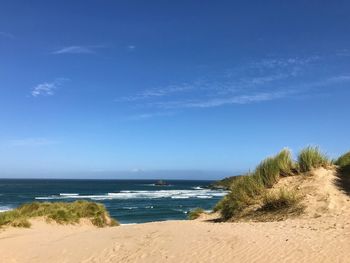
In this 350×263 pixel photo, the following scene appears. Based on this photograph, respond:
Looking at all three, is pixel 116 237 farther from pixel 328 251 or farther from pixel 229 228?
pixel 328 251

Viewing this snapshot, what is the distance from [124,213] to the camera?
52.7 m

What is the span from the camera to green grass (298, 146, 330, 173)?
1767 cm

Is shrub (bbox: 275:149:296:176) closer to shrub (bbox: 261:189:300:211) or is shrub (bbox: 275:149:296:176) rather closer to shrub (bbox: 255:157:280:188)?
shrub (bbox: 255:157:280:188)

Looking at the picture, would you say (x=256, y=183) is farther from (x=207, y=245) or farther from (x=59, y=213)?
(x=59, y=213)

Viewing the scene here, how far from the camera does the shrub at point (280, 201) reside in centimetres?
1425

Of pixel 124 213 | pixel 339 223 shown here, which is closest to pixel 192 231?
pixel 339 223

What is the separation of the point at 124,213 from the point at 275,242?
1742 inches

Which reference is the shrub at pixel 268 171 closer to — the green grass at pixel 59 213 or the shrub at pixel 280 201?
the shrub at pixel 280 201

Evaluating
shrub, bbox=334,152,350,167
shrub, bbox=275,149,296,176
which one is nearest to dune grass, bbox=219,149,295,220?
shrub, bbox=275,149,296,176

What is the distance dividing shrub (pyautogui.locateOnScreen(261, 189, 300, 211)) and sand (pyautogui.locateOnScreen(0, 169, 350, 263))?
53 cm

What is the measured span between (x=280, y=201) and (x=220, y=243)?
4.89 metres

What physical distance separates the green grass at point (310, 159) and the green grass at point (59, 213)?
39.6 feet

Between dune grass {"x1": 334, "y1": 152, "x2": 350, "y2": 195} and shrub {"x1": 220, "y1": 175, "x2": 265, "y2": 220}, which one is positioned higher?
dune grass {"x1": 334, "y1": 152, "x2": 350, "y2": 195}

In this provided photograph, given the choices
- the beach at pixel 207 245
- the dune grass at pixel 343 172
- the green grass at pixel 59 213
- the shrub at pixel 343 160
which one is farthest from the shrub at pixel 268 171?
the green grass at pixel 59 213
